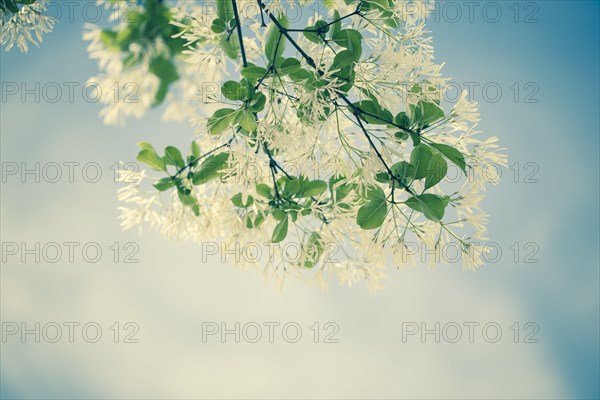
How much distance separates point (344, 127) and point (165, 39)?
0.38m

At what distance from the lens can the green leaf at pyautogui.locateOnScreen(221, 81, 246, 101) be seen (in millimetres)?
898

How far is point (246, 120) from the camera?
3.04 feet

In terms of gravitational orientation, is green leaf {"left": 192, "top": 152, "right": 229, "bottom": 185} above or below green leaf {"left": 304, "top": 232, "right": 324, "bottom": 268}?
above

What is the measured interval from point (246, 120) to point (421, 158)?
0.33m

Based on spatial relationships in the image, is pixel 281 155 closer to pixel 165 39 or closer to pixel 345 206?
pixel 345 206

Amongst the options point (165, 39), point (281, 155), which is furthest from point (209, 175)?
point (165, 39)

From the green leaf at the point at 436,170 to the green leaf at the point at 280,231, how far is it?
0.30 metres

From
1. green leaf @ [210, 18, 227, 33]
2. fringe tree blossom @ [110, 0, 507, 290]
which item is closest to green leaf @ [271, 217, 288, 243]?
fringe tree blossom @ [110, 0, 507, 290]

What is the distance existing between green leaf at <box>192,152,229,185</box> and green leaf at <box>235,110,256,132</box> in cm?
Answer: 11

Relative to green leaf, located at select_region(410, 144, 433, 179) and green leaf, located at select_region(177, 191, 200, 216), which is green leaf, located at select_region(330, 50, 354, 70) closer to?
green leaf, located at select_region(410, 144, 433, 179)

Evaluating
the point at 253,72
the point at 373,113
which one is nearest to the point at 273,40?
the point at 253,72

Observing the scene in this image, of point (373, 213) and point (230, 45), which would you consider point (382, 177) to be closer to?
point (373, 213)

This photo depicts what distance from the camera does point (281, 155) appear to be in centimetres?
105

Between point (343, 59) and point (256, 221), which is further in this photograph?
point (256, 221)
